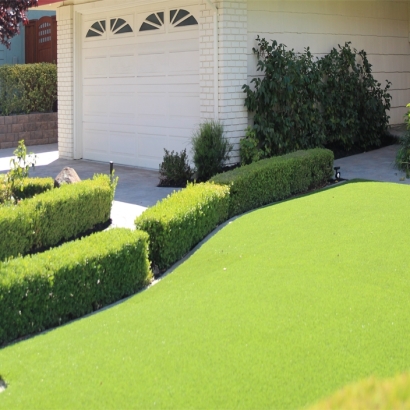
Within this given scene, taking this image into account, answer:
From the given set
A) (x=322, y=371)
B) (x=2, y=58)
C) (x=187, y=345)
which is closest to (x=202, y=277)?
(x=187, y=345)

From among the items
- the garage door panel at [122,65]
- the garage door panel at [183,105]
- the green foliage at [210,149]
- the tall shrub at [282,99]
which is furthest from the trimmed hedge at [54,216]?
the garage door panel at [122,65]

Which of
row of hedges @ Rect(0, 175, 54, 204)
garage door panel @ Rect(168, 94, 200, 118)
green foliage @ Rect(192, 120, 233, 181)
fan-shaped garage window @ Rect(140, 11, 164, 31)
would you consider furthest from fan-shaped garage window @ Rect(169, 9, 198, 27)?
row of hedges @ Rect(0, 175, 54, 204)

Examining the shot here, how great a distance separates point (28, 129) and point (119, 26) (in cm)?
529

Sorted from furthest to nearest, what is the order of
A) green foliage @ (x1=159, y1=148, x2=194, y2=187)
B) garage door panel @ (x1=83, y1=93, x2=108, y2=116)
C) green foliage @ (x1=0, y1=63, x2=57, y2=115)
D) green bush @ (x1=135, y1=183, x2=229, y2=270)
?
green foliage @ (x1=0, y1=63, x2=57, y2=115)
garage door panel @ (x1=83, y1=93, x2=108, y2=116)
green foliage @ (x1=159, y1=148, x2=194, y2=187)
green bush @ (x1=135, y1=183, x2=229, y2=270)

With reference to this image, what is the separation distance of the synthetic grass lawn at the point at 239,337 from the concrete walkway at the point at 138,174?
2.77m

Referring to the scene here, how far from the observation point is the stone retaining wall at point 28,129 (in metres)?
17.5

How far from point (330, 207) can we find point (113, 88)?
6.89 metres

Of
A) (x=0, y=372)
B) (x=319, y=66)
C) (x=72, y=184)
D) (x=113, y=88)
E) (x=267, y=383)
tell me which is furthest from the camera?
(x=113, y=88)

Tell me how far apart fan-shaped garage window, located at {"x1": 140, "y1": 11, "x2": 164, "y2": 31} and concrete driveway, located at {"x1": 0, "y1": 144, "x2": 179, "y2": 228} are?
2729 millimetres

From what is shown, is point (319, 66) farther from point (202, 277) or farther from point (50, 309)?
point (50, 309)

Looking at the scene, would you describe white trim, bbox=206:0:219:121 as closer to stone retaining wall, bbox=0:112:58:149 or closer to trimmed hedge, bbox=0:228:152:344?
trimmed hedge, bbox=0:228:152:344

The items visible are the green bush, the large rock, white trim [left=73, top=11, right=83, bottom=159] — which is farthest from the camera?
white trim [left=73, top=11, right=83, bottom=159]

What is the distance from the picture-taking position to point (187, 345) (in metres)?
4.66

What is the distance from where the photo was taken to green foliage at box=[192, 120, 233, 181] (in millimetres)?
11195
